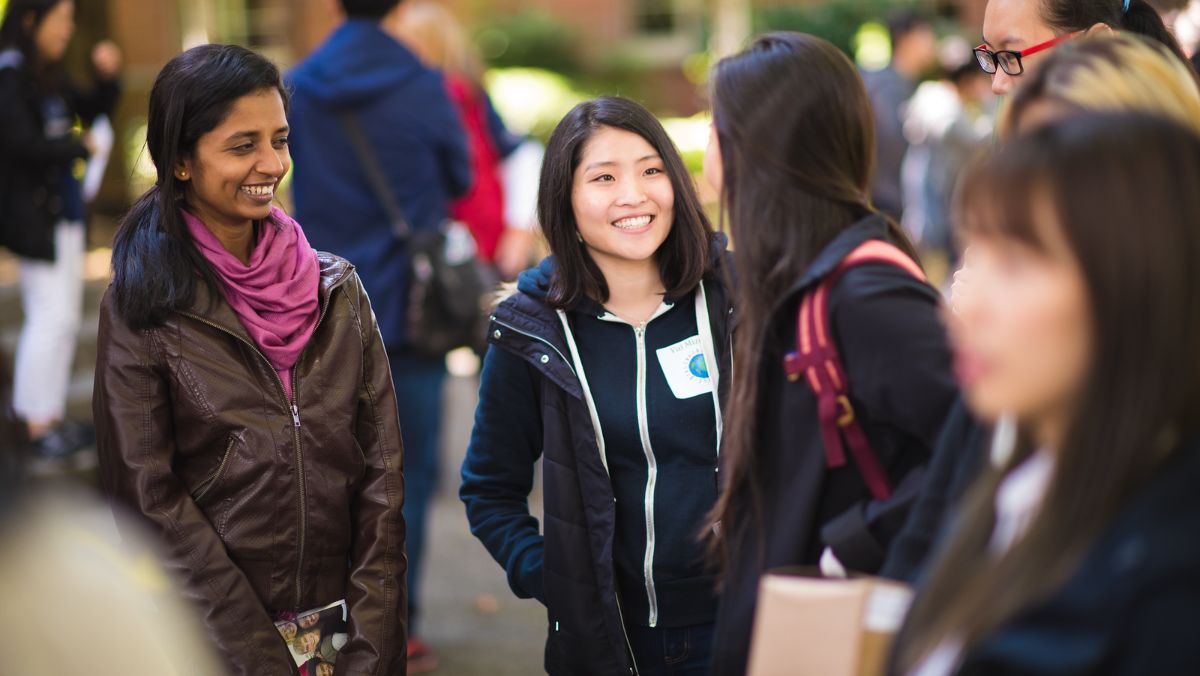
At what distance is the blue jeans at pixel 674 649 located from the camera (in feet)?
9.65

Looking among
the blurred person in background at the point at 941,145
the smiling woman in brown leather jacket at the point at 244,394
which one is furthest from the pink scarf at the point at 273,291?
the blurred person in background at the point at 941,145

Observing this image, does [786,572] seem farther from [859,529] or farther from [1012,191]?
[1012,191]

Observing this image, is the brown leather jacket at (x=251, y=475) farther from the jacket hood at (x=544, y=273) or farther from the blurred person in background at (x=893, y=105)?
the blurred person in background at (x=893, y=105)

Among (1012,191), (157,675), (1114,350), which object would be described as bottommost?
(157,675)

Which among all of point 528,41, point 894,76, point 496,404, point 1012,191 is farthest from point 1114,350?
point 528,41

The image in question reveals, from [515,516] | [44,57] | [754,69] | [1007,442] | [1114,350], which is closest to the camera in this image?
[1114,350]

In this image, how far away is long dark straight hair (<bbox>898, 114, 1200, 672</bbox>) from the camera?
1489 mm

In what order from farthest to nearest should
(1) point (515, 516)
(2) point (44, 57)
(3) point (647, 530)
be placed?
1. (2) point (44, 57)
2. (1) point (515, 516)
3. (3) point (647, 530)

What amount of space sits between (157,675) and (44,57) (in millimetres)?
5293

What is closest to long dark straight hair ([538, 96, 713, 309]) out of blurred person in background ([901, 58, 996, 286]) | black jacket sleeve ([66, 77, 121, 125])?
black jacket sleeve ([66, 77, 121, 125])

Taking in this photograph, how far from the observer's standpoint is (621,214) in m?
3.06

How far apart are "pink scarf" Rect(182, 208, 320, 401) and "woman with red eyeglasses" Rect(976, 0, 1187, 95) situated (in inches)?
65.6

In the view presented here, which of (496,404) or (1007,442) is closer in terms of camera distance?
(1007,442)

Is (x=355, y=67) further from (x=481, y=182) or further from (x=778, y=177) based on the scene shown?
(x=778, y=177)
